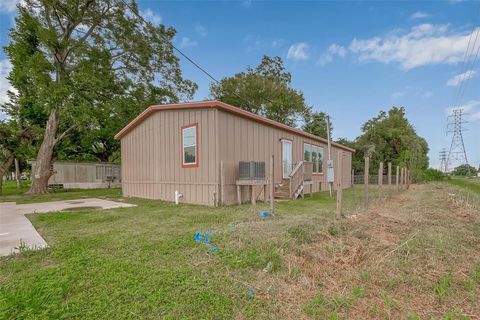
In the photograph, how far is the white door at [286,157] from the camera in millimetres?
10445

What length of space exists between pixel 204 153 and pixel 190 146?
69 cm

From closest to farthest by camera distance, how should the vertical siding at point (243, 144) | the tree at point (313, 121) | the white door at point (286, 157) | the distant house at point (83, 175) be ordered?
the vertical siding at point (243, 144), the white door at point (286, 157), the distant house at point (83, 175), the tree at point (313, 121)

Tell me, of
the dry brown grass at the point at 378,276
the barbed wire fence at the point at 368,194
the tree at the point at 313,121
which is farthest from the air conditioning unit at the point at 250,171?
the tree at the point at 313,121

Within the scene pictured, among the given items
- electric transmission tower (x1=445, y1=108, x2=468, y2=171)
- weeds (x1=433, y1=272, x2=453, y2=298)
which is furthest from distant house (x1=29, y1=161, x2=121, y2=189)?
electric transmission tower (x1=445, y1=108, x2=468, y2=171)

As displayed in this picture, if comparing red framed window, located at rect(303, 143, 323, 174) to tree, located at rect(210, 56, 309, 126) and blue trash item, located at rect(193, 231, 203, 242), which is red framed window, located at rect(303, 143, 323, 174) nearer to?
blue trash item, located at rect(193, 231, 203, 242)

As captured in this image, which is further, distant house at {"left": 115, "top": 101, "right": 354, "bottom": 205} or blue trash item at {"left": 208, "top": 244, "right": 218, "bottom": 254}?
distant house at {"left": 115, "top": 101, "right": 354, "bottom": 205}

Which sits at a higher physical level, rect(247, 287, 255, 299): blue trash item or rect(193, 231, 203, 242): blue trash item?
rect(193, 231, 203, 242): blue trash item

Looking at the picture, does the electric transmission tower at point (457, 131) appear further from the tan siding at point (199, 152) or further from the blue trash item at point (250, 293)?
the blue trash item at point (250, 293)

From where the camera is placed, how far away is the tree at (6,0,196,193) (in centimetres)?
1096

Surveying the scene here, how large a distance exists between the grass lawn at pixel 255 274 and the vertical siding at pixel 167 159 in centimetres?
347

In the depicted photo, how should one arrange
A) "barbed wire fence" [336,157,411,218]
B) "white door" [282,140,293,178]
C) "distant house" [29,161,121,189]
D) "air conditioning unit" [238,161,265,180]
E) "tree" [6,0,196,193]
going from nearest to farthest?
"barbed wire fence" [336,157,411,218] < "air conditioning unit" [238,161,265,180] < "white door" [282,140,293,178] < "tree" [6,0,196,193] < "distant house" [29,161,121,189]

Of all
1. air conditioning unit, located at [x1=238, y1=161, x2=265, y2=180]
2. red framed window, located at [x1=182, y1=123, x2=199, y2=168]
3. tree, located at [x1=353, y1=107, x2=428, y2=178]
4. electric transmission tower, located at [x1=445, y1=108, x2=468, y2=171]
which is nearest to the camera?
air conditioning unit, located at [x1=238, y1=161, x2=265, y2=180]

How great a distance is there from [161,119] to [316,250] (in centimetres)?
719

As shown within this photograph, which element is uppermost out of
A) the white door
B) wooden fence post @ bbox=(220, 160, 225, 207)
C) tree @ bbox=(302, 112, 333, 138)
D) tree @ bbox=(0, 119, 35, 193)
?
tree @ bbox=(302, 112, 333, 138)
